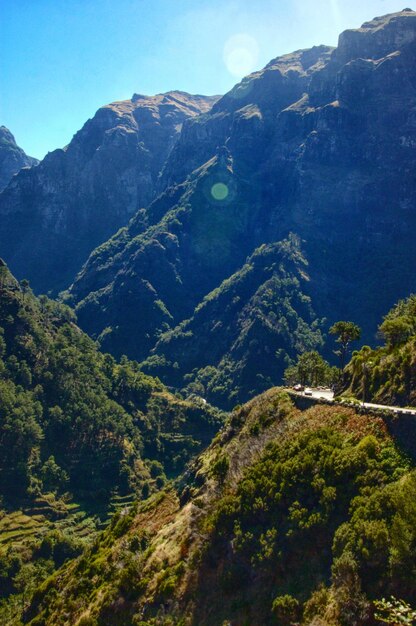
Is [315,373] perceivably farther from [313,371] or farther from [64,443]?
[64,443]

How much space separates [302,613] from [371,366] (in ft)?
113

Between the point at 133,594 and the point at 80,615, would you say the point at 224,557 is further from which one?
the point at 80,615

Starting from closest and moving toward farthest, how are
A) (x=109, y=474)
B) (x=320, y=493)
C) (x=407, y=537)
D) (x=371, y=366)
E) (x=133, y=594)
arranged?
(x=407, y=537) → (x=320, y=493) → (x=133, y=594) → (x=371, y=366) → (x=109, y=474)

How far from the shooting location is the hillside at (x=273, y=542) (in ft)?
117

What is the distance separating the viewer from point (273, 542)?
147 ft

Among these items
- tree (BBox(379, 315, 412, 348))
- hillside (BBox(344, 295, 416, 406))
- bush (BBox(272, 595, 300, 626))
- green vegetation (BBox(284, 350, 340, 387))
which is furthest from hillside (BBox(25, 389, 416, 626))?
green vegetation (BBox(284, 350, 340, 387))

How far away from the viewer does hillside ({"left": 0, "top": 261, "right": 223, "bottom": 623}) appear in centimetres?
11825

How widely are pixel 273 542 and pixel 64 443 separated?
415 feet

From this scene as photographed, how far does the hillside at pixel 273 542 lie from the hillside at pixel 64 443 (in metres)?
47.1

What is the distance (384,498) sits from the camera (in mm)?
38594

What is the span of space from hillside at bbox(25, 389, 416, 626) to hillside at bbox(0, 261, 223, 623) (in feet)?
154

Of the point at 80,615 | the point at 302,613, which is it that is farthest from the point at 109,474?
the point at 302,613

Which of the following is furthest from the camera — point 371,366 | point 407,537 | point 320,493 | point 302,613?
point 371,366

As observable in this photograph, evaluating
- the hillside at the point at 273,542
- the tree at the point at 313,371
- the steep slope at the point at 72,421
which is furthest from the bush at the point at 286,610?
the steep slope at the point at 72,421
